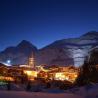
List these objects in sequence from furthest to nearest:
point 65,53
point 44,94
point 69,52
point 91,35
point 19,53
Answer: point 19,53 < point 91,35 < point 69,52 < point 65,53 < point 44,94

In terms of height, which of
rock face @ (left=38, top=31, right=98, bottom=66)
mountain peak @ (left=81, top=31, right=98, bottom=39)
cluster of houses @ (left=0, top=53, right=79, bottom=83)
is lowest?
cluster of houses @ (left=0, top=53, right=79, bottom=83)

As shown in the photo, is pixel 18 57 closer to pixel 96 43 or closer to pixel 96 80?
pixel 96 43

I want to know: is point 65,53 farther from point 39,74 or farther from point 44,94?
point 44,94

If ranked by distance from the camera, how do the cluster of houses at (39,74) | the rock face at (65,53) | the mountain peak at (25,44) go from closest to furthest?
the cluster of houses at (39,74) → the rock face at (65,53) → the mountain peak at (25,44)

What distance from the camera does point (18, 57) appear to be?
94125mm

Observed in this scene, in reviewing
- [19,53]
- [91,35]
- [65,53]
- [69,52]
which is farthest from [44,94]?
[19,53]

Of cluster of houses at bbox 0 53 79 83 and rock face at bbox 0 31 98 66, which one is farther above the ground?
rock face at bbox 0 31 98 66

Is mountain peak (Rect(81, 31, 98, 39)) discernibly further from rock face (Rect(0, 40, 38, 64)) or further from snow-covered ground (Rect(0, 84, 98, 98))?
snow-covered ground (Rect(0, 84, 98, 98))

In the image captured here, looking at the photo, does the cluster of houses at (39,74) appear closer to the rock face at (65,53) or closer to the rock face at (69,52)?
the rock face at (65,53)

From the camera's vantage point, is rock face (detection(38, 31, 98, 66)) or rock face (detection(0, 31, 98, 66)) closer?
rock face (detection(38, 31, 98, 66))

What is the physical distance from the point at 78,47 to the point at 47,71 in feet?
130

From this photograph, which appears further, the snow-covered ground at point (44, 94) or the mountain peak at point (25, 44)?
the mountain peak at point (25, 44)

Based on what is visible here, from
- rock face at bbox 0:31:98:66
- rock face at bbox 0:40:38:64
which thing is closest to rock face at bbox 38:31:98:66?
rock face at bbox 0:31:98:66

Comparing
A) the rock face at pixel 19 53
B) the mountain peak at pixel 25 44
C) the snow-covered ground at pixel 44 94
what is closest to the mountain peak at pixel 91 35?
the rock face at pixel 19 53
